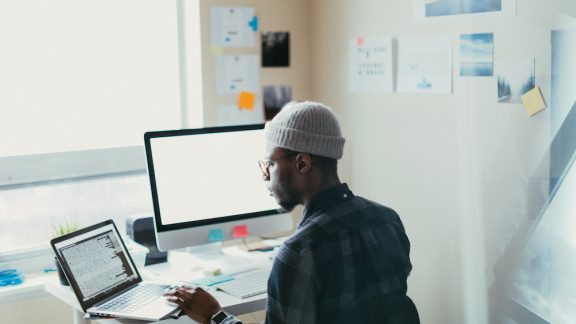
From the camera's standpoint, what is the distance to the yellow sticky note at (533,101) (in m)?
2.18

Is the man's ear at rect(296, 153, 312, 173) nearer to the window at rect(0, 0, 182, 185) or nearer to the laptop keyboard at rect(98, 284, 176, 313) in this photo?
the laptop keyboard at rect(98, 284, 176, 313)

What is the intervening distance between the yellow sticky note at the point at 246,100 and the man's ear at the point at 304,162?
1.22 m

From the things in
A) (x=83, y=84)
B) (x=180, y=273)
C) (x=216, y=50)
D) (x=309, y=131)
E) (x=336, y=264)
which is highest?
(x=216, y=50)

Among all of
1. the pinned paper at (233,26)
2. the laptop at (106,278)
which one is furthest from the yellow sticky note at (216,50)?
the laptop at (106,278)

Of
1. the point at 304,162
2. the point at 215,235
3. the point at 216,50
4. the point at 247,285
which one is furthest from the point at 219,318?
the point at 216,50

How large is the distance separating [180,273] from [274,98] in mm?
979

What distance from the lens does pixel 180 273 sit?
2.55 metres

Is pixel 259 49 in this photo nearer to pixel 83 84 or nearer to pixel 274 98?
pixel 274 98

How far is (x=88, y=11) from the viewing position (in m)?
2.95

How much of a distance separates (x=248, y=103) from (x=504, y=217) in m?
1.23

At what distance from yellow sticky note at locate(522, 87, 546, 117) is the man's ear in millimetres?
718

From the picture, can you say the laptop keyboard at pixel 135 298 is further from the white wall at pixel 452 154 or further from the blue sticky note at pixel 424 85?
the blue sticky note at pixel 424 85

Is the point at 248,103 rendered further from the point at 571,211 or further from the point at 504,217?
the point at 571,211

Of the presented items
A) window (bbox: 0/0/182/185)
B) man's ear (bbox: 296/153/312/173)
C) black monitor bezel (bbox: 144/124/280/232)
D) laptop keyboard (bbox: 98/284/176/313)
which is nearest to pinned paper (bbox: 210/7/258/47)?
window (bbox: 0/0/182/185)
